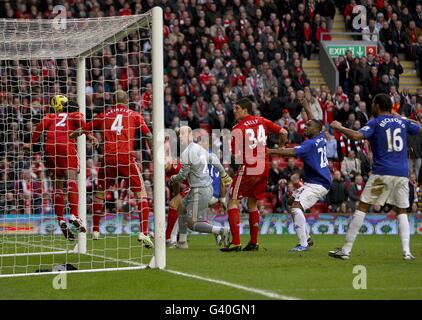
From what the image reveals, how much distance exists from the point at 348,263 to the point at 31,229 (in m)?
9.46

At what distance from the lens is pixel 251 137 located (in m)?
14.2

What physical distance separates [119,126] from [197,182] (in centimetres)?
166

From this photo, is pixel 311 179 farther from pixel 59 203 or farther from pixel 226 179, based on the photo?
pixel 59 203

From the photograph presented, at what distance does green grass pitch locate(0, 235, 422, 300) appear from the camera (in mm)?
8984

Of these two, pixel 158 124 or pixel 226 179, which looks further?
pixel 226 179

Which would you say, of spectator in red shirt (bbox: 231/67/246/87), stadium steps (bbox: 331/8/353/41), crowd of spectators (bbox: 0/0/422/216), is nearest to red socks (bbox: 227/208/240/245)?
crowd of spectators (bbox: 0/0/422/216)

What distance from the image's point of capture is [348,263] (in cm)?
1181

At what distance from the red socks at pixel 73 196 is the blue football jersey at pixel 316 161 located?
3.66 meters

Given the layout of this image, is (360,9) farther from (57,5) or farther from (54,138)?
(54,138)

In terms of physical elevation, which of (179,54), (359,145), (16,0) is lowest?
(359,145)

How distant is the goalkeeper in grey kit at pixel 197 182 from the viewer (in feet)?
47.8

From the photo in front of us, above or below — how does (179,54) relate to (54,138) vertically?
above

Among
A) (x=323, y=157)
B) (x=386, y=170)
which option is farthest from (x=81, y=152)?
(x=386, y=170)
